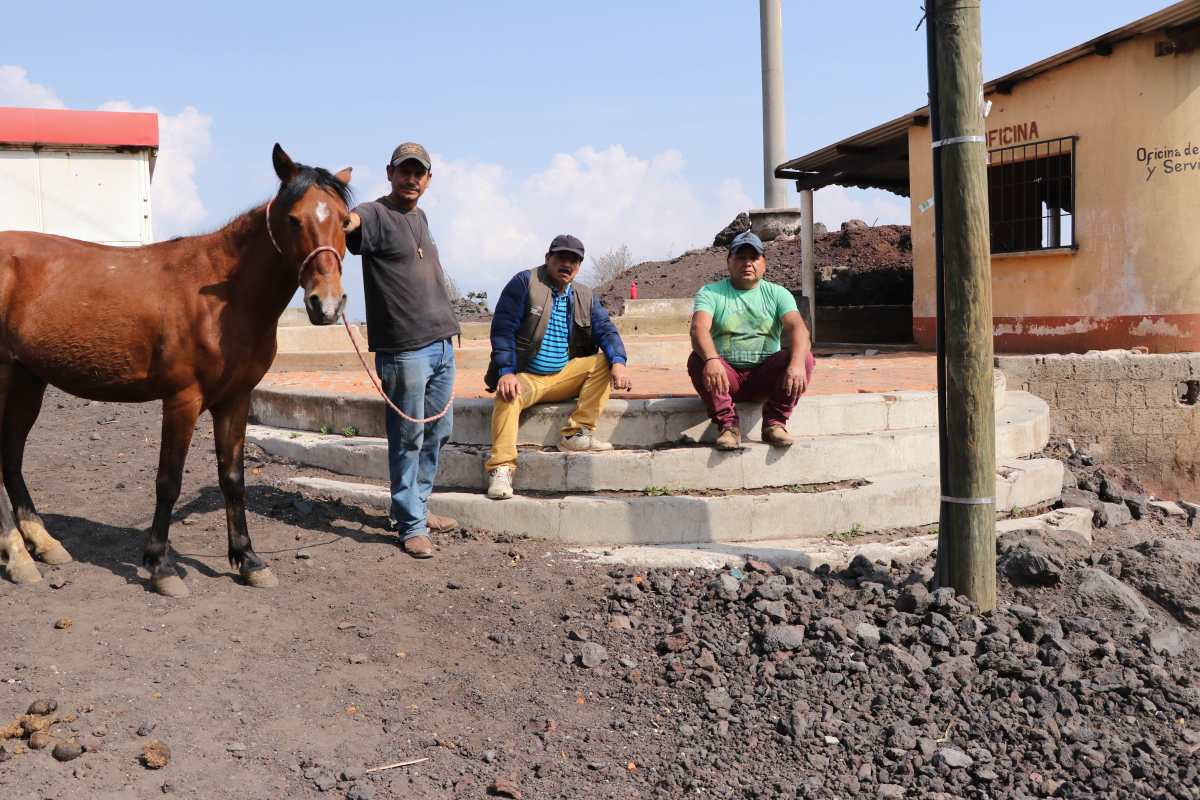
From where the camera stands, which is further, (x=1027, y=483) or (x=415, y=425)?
(x=1027, y=483)

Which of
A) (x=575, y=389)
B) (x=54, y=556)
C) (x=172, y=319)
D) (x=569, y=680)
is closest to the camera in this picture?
(x=569, y=680)

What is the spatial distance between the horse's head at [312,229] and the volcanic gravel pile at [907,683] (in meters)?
2.08

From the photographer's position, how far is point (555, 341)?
6.62m

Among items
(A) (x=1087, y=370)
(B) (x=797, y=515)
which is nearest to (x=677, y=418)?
(B) (x=797, y=515)

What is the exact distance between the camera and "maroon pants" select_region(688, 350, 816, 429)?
6383 mm

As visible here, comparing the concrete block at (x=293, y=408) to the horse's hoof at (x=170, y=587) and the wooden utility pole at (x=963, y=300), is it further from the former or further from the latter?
the wooden utility pole at (x=963, y=300)

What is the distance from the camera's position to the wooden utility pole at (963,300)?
188 inches

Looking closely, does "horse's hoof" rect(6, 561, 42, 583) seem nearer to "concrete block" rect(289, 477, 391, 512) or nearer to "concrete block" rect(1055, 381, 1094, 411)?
"concrete block" rect(289, 477, 391, 512)

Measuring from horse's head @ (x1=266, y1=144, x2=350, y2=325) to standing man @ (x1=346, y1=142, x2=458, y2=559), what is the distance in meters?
0.47

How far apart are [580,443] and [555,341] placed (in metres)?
0.69

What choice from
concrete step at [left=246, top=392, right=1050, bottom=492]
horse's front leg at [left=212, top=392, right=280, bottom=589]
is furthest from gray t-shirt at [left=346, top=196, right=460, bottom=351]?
concrete step at [left=246, top=392, right=1050, bottom=492]

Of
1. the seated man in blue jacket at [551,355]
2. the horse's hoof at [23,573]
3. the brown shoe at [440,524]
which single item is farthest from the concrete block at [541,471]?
the horse's hoof at [23,573]

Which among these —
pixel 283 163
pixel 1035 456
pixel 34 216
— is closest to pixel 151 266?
pixel 283 163

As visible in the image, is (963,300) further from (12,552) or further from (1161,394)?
(1161,394)
